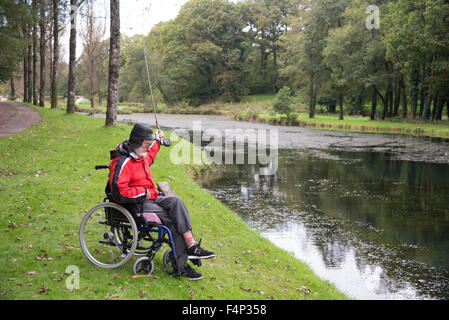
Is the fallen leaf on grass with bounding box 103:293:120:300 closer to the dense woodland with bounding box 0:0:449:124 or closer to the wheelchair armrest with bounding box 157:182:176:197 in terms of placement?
the wheelchair armrest with bounding box 157:182:176:197

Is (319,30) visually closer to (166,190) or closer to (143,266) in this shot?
(166,190)

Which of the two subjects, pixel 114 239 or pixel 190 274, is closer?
pixel 190 274

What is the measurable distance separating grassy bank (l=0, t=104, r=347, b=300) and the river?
1.25 m

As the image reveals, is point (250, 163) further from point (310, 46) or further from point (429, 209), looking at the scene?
point (310, 46)

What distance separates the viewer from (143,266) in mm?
5285

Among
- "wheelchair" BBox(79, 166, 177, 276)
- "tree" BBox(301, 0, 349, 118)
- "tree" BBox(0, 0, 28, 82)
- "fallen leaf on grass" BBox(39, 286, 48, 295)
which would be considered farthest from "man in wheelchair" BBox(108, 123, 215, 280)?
"tree" BBox(301, 0, 349, 118)

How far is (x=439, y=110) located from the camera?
36.4 m

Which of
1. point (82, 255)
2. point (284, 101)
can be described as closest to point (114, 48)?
point (82, 255)

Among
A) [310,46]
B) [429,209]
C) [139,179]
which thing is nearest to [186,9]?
[310,46]

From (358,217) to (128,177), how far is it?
7934 millimetres

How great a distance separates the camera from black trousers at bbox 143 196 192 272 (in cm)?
523

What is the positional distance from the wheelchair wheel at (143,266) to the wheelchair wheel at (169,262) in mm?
253
